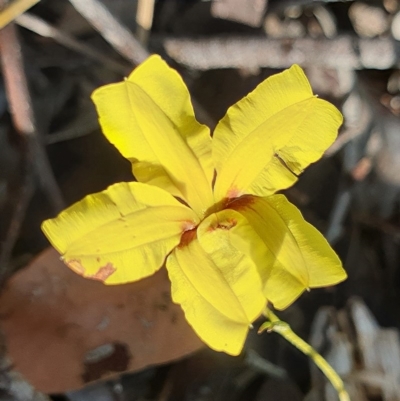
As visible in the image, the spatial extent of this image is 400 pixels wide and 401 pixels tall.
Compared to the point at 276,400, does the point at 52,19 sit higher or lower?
higher

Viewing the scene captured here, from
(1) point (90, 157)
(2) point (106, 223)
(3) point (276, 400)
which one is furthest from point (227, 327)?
(1) point (90, 157)

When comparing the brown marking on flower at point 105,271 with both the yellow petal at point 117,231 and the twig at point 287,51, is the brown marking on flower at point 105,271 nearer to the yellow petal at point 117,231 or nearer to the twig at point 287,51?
the yellow petal at point 117,231

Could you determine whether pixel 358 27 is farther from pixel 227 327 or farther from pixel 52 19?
pixel 227 327

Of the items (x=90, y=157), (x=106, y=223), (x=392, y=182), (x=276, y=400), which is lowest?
(x=276, y=400)

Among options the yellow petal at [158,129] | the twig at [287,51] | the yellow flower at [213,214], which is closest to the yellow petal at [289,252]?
the yellow flower at [213,214]

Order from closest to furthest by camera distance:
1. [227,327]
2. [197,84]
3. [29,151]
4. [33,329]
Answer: [227,327] → [33,329] → [29,151] → [197,84]

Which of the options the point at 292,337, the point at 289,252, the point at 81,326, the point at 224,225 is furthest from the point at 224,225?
the point at 81,326

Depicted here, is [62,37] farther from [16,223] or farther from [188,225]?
[188,225]
